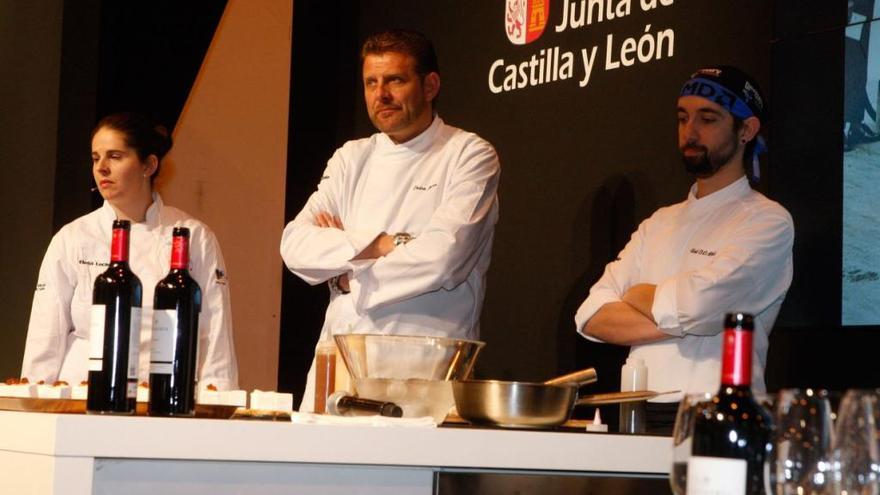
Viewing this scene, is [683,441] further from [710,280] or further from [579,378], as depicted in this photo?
[710,280]

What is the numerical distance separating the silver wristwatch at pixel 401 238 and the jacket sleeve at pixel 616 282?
0.52 metres

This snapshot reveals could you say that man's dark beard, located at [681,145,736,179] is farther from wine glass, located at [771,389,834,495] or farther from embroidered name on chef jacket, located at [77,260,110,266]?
wine glass, located at [771,389,834,495]

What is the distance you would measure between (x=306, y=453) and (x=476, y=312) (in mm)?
2172

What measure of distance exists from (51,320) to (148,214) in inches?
20.7

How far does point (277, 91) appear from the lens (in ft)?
20.2

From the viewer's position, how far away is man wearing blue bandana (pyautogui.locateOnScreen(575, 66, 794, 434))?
3357 mm

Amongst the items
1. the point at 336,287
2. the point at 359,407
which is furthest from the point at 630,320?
the point at 359,407

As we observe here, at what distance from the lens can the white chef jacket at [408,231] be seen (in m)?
3.68

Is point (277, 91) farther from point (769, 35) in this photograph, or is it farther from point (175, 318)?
point (175, 318)

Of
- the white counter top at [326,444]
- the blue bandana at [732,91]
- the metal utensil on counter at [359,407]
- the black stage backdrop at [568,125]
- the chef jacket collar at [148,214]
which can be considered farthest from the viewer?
the chef jacket collar at [148,214]

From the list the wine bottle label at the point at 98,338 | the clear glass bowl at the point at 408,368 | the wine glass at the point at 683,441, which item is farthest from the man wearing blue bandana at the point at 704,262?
the wine glass at the point at 683,441

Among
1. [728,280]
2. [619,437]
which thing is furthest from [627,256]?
[619,437]

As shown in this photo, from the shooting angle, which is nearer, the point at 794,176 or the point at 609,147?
the point at 794,176

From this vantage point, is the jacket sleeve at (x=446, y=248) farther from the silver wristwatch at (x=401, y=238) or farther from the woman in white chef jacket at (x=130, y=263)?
the woman in white chef jacket at (x=130, y=263)
